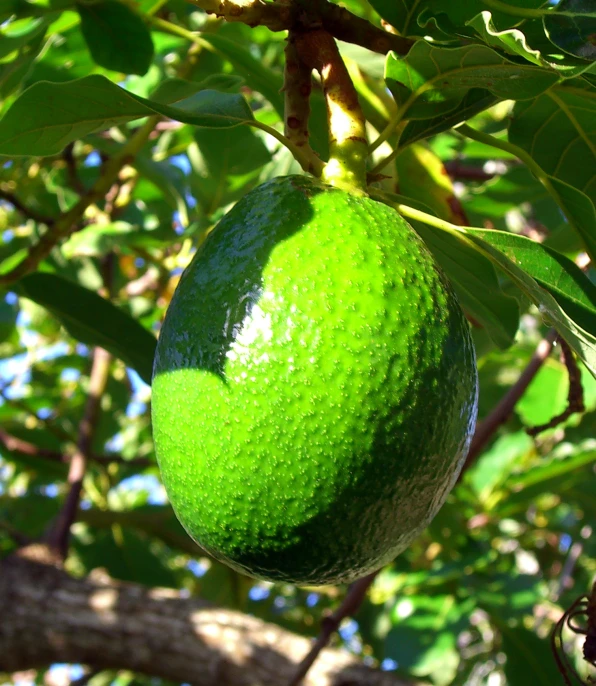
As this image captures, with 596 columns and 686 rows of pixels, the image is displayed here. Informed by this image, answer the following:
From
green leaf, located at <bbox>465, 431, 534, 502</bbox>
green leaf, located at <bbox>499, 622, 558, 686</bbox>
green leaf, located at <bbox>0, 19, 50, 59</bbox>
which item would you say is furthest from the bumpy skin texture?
green leaf, located at <bbox>465, 431, 534, 502</bbox>

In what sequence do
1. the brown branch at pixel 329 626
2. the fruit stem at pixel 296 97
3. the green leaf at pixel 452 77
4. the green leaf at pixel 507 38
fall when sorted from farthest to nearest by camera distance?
1. the brown branch at pixel 329 626
2. the fruit stem at pixel 296 97
3. the green leaf at pixel 452 77
4. the green leaf at pixel 507 38

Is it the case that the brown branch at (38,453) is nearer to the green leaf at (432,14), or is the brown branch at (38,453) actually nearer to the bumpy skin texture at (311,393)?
the bumpy skin texture at (311,393)

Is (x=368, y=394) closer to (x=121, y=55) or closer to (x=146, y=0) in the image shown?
(x=121, y=55)

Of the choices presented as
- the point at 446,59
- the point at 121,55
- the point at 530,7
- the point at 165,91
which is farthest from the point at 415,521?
the point at 121,55

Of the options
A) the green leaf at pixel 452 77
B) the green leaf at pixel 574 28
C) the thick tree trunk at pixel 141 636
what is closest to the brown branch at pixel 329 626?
the thick tree trunk at pixel 141 636

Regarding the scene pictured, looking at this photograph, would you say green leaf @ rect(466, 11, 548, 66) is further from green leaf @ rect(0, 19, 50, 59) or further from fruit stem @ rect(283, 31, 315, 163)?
green leaf @ rect(0, 19, 50, 59)

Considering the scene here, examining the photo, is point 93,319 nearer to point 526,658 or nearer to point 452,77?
point 452,77

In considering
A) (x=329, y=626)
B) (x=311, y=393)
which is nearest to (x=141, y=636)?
(x=329, y=626)
